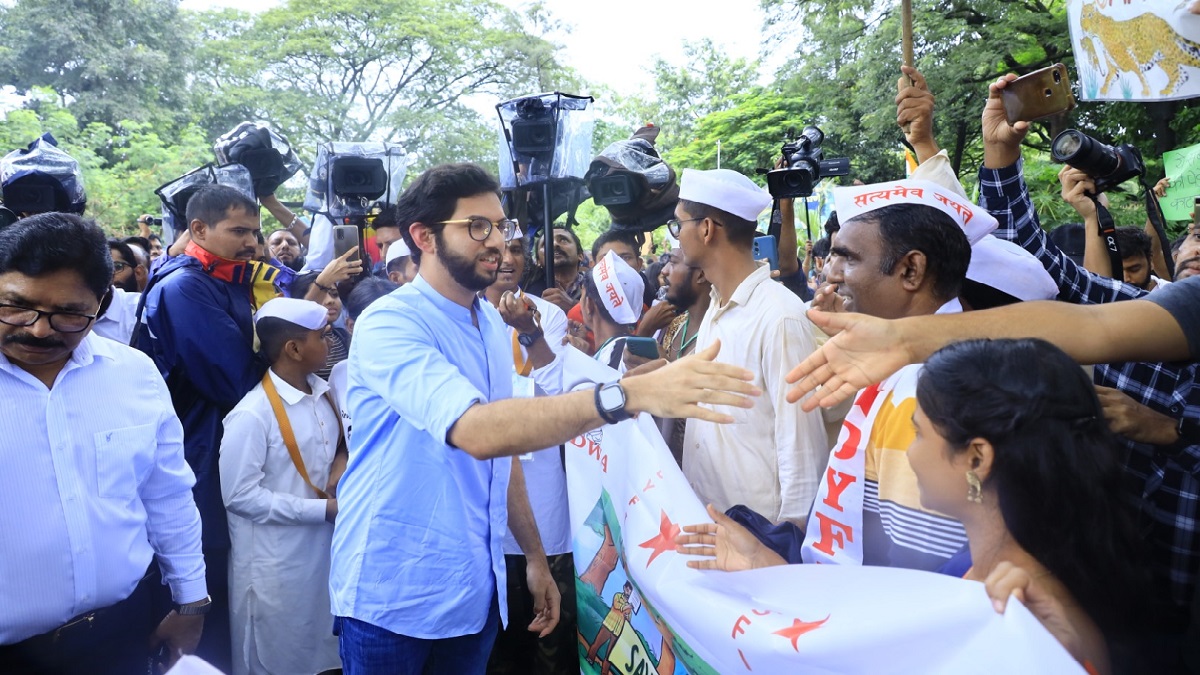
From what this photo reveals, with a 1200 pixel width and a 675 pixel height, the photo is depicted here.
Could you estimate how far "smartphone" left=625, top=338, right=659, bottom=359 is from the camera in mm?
3379

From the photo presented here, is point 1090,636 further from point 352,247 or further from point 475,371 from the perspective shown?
point 352,247

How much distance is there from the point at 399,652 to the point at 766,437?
1337 millimetres

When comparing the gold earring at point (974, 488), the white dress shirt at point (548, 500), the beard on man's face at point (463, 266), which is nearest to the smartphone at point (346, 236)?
the white dress shirt at point (548, 500)

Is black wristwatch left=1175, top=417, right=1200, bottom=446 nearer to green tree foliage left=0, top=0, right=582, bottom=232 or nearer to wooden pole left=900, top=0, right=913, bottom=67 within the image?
wooden pole left=900, top=0, right=913, bottom=67

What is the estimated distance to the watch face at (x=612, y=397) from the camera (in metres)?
1.96

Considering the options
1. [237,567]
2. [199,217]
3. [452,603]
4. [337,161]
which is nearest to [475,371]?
[452,603]

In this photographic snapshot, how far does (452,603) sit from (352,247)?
9.60 ft

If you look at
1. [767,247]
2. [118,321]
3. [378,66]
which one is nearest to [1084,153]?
[767,247]

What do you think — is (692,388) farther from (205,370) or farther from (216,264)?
(216,264)

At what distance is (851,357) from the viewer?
1.83 meters

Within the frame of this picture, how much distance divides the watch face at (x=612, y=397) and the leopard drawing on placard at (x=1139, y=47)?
3.25 metres

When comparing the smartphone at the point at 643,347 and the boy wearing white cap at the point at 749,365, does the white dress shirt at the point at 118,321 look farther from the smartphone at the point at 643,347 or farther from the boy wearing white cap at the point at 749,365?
the boy wearing white cap at the point at 749,365

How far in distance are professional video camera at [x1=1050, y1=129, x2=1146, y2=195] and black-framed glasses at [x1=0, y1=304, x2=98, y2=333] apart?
11.8 feet

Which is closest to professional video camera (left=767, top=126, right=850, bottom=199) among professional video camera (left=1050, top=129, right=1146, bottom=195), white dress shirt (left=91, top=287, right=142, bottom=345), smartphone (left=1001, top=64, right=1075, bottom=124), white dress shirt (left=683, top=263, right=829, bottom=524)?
professional video camera (left=1050, top=129, right=1146, bottom=195)
